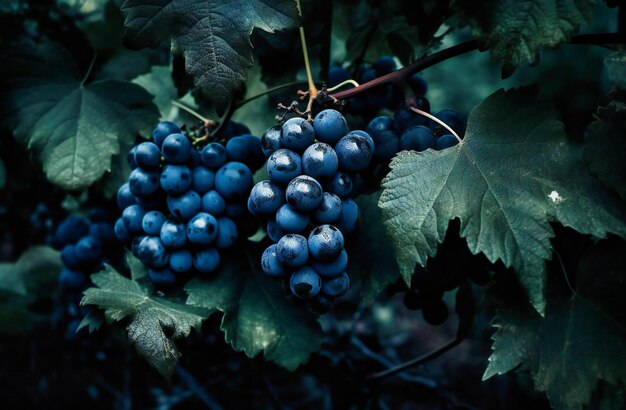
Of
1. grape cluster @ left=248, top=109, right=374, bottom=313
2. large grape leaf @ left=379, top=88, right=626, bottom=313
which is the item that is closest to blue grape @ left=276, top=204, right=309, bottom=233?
grape cluster @ left=248, top=109, right=374, bottom=313

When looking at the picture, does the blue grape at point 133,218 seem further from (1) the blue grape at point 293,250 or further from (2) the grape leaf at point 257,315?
(1) the blue grape at point 293,250

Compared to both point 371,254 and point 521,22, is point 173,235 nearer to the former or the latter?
point 371,254

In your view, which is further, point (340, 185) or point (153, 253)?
point (153, 253)

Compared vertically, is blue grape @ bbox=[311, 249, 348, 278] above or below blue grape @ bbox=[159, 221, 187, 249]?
above

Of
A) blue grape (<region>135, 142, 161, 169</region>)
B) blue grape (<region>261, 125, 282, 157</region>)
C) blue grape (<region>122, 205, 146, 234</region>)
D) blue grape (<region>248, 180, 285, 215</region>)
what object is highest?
blue grape (<region>261, 125, 282, 157</region>)

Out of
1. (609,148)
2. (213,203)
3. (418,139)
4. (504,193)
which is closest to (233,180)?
(213,203)

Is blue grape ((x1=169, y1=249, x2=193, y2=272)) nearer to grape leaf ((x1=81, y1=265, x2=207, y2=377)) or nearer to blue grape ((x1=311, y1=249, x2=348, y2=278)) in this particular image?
grape leaf ((x1=81, y1=265, x2=207, y2=377))
